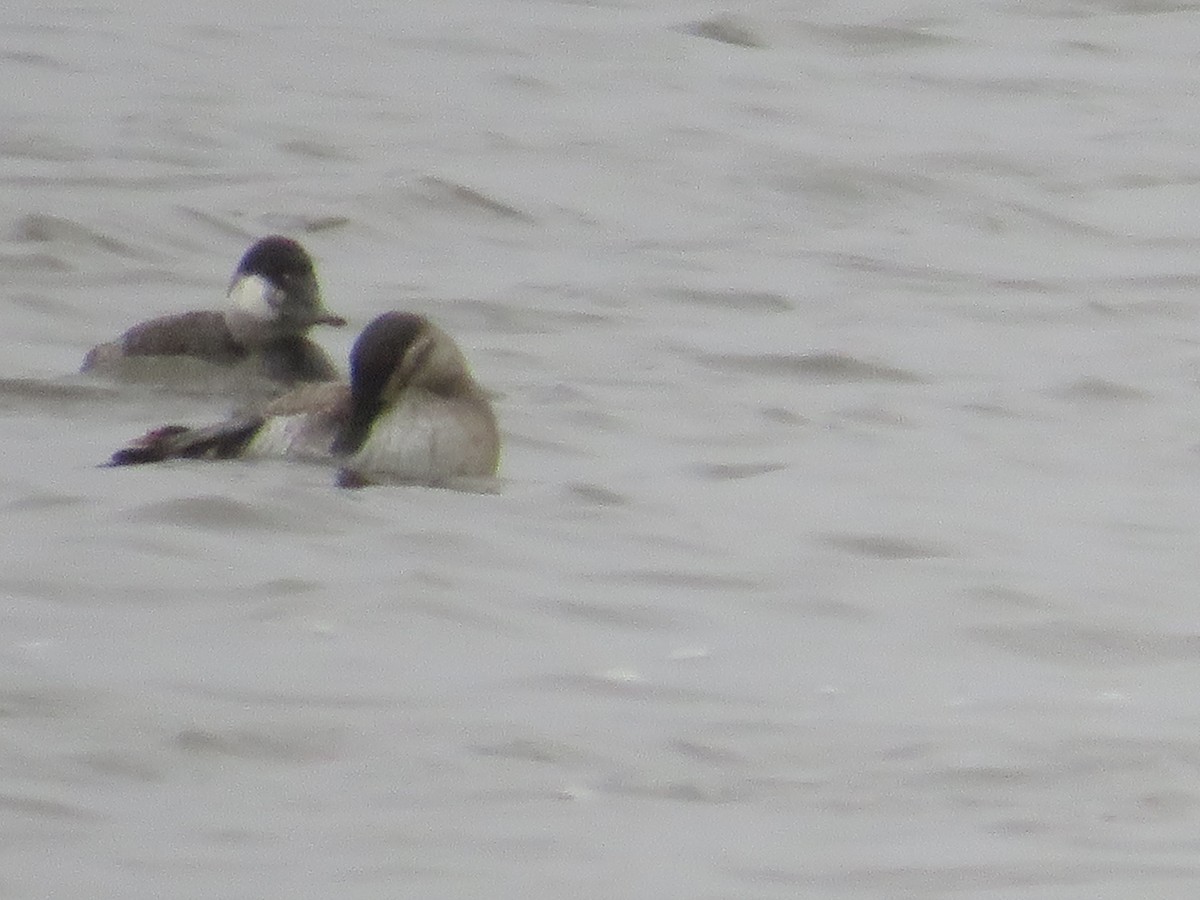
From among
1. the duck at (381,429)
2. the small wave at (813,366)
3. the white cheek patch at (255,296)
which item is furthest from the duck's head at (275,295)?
the small wave at (813,366)

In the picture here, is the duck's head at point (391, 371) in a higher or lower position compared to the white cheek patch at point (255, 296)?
higher

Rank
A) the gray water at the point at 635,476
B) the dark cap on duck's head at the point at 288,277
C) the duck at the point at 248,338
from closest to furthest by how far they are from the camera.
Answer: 1. the gray water at the point at 635,476
2. the duck at the point at 248,338
3. the dark cap on duck's head at the point at 288,277

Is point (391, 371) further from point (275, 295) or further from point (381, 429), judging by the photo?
point (275, 295)

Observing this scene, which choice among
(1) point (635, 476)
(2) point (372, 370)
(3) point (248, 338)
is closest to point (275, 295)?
(3) point (248, 338)

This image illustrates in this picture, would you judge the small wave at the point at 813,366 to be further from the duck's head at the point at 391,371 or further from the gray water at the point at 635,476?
the duck's head at the point at 391,371

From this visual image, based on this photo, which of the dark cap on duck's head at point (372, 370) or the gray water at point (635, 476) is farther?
the dark cap on duck's head at point (372, 370)

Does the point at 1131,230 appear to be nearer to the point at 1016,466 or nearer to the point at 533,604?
the point at 1016,466

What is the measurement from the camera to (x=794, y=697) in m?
7.98

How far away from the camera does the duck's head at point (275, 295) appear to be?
1212cm

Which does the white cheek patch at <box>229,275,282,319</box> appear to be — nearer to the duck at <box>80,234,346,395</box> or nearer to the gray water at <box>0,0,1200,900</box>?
the duck at <box>80,234,346,395</box>

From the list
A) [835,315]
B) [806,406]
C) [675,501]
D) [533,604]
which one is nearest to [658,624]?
[533,604]

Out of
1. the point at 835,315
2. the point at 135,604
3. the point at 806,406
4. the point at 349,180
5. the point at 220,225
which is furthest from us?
the point at 349,180

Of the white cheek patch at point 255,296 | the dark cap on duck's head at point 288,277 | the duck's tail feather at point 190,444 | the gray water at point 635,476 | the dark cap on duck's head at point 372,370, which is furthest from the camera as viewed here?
the dark cap on duck's head at point 288,277

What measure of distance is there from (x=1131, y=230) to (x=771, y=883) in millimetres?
10208
